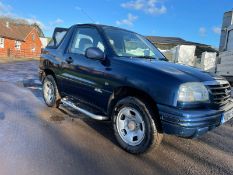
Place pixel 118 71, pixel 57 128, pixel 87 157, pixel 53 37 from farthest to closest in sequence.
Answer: pixel 53 37 → pixel 57 128 → pixel 118 71 → pixel 87 157

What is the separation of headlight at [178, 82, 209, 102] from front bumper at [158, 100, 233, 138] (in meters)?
0.14

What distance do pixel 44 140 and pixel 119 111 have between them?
1.27 m

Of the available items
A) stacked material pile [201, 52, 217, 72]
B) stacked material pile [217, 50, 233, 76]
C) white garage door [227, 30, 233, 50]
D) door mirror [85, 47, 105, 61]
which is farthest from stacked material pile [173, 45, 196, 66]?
door mirror [85, 47, 105, 61]

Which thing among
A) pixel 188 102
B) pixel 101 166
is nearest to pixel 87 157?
pixel 101 166

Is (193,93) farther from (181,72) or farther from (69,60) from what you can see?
(69,60)

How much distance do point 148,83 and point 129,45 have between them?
4.69 feet

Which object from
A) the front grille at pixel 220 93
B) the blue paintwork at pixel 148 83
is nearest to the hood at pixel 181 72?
the blue paintwork at pixel 148 83

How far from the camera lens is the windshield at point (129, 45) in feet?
15.6

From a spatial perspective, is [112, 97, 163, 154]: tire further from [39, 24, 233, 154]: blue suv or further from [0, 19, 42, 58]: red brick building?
[0, 19, 42, 58]: red brick building

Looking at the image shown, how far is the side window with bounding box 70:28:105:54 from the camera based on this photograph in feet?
16.3

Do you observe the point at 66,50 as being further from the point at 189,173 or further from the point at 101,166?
the point at 189,173

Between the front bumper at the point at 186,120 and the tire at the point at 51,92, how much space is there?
3080 millimetres

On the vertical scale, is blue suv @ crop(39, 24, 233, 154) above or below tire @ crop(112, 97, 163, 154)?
above

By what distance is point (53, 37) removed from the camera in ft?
21.5
